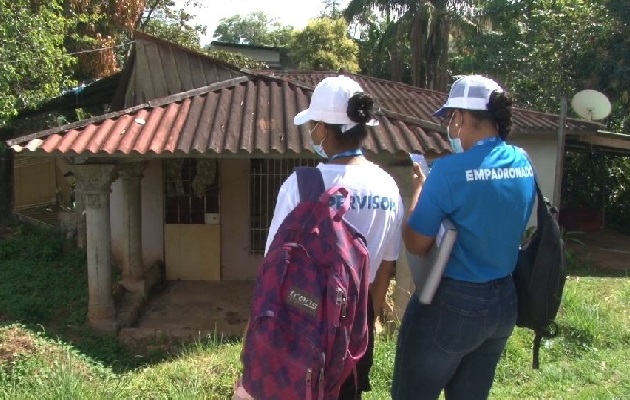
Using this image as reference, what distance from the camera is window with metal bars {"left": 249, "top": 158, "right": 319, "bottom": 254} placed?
1010 centimetres

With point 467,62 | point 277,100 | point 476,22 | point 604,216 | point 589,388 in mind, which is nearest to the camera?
point 589,388

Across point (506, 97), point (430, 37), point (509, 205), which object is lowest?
point (509, 205)

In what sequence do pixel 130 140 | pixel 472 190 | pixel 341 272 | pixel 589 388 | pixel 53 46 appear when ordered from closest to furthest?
pixel 341 272 → pixel 472 190 → pixel 589 388 → pixel 130 140 → pixel 53 46

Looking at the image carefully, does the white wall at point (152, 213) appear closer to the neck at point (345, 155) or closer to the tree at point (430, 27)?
the neck at point (345, 155)

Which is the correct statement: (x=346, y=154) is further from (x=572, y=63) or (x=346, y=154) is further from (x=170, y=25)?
(x=170, y=25)

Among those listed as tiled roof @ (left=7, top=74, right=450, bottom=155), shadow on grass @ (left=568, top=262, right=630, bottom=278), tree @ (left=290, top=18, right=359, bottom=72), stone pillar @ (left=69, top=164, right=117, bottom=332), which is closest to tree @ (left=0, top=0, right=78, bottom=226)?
stone pillar @ (left=69, top=164, right=117, bottom=332)

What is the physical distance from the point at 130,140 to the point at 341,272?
531 centimetres

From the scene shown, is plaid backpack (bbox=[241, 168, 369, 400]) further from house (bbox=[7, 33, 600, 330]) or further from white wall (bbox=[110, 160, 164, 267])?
white wall (bbox=[110, 160, 164, 267])

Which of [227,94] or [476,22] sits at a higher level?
[476,22]

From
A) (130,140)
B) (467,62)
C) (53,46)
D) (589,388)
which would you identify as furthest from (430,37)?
(589,388)

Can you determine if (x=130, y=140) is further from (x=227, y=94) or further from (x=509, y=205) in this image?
(x=509, y=205)

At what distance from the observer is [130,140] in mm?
6668

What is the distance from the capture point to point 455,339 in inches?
89.4

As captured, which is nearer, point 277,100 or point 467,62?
point 277,100
